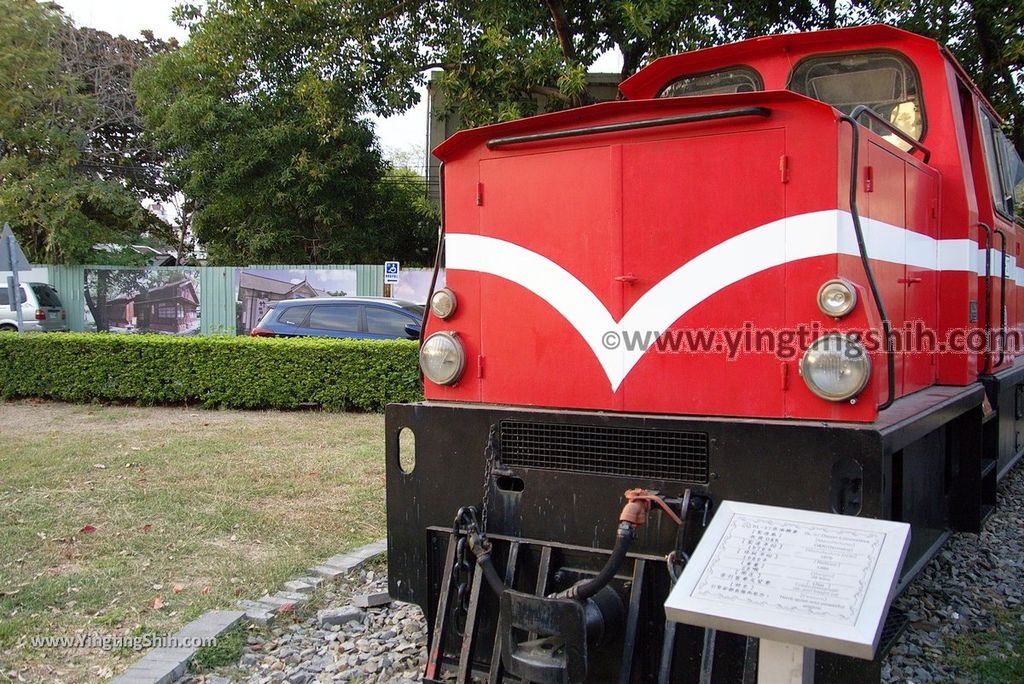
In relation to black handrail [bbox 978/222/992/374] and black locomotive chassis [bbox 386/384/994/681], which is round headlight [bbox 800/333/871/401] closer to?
black locomotive chassis [bbox 386/384/994/681]

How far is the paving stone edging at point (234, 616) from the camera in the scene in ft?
11.3

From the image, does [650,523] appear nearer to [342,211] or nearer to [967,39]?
[967,39]

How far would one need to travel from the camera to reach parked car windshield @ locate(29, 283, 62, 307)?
20547mm

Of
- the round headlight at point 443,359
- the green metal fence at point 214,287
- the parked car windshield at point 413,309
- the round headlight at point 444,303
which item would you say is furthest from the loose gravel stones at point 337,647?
the green metal fence at point 214,287

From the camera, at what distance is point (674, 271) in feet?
9.91

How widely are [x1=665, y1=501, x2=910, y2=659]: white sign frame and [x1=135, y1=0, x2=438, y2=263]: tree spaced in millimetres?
15640

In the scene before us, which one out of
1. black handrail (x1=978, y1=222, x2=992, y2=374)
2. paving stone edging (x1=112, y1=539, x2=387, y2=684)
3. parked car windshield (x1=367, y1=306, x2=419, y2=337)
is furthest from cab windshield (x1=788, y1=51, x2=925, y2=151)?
parked car windshield (x1=367, y1=306, x2=419, y2=337)

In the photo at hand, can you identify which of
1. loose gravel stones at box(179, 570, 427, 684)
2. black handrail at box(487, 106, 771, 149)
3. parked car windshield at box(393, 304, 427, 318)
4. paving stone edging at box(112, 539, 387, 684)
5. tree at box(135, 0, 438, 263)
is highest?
tree at box(135, 0, 438, 263)

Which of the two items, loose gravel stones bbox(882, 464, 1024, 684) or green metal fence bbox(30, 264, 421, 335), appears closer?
loose gravel stones bbox(882, 464, 1024, 684)

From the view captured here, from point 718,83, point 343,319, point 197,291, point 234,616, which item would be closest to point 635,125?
point 718,83

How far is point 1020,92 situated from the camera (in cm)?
1096

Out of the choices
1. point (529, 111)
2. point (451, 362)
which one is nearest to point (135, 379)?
point (529, 111)

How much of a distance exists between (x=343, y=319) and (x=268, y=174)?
10230mm

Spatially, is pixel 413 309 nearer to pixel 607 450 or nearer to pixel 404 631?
pixel 404 631
